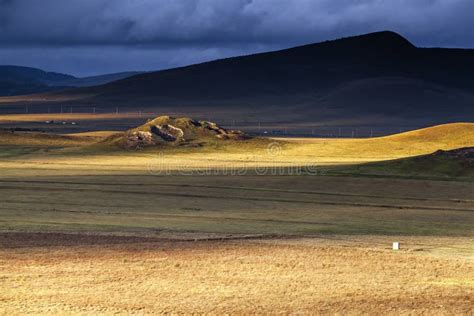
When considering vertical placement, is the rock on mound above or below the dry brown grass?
above

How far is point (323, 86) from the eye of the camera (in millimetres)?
166375

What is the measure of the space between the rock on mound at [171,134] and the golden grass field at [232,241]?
→ 54.3 ft

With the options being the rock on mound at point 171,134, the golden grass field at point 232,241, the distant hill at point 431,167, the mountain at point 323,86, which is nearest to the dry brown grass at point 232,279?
the golden grass field at point 232,241

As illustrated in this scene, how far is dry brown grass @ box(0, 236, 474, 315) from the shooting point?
630 inches

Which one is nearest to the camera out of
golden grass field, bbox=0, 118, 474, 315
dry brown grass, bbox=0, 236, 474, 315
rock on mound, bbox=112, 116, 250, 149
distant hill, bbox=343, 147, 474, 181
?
dry brown grass, bbox=0, 236, 474, 315

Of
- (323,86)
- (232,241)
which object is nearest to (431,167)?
(232,241)

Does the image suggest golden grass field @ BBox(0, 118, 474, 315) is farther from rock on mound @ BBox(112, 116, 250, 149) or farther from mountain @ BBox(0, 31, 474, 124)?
mountain @ BBox(0, 31, 474, 124)

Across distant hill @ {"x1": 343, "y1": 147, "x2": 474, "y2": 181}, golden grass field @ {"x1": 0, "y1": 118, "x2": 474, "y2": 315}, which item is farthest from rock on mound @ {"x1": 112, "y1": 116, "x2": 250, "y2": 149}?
distant hill @ {"x1": 343, "y1": 147, "x2": 474, "y2": 181}

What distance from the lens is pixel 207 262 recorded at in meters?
20.2

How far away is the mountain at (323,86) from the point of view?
456 ft

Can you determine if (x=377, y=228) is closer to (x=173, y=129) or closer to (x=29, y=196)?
(x=29, y=196)

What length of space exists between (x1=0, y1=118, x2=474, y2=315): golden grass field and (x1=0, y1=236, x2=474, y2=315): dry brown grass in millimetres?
36

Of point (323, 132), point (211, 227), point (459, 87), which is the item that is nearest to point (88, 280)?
point (211, 227)

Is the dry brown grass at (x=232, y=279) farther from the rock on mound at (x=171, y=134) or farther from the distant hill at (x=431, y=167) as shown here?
the rock on mound at (x=171, y=134)
